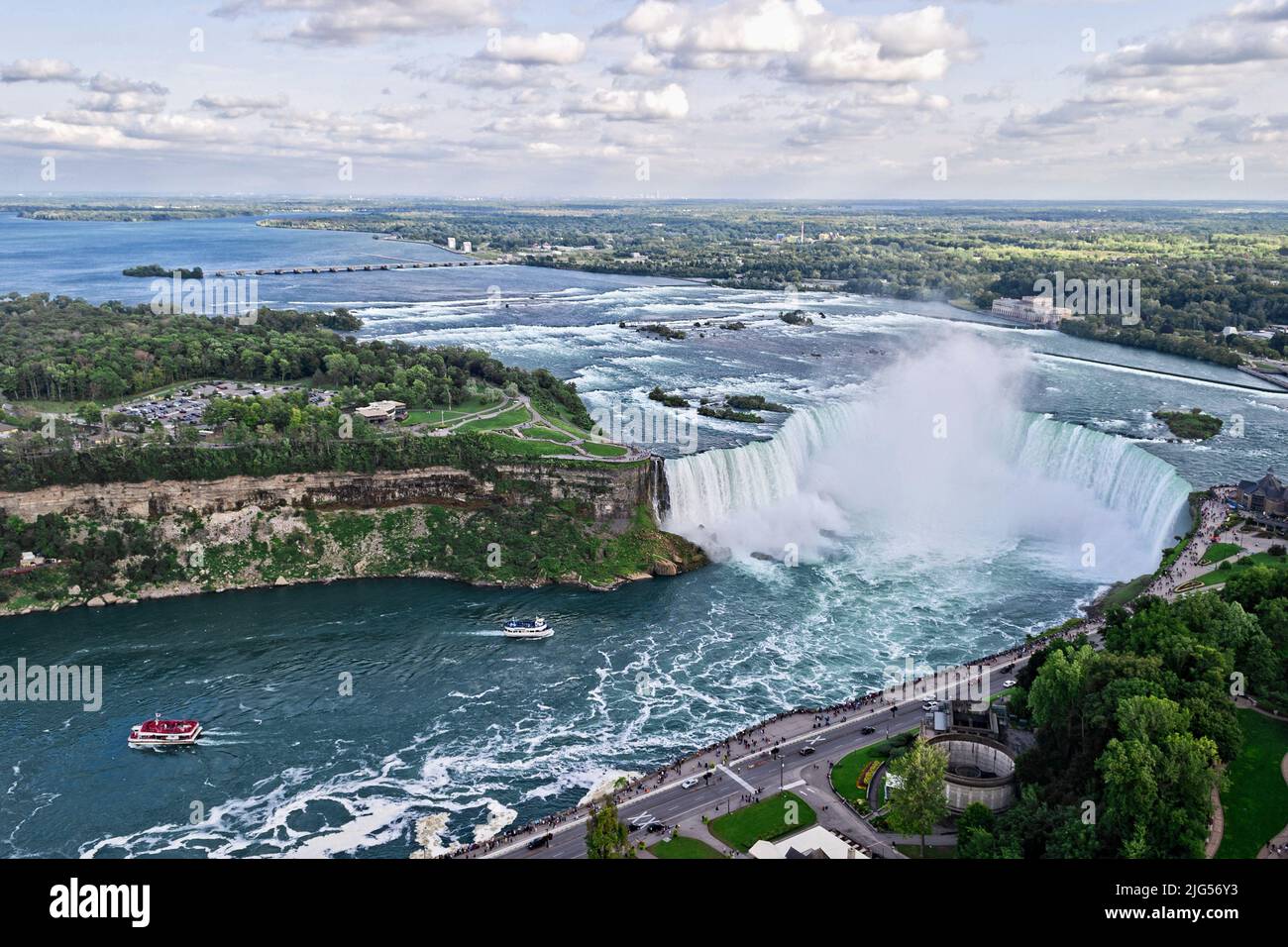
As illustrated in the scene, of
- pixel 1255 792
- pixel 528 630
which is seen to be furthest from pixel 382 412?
pixel 1255 792

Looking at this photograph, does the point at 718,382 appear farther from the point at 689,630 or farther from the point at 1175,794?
the point at 1175,794

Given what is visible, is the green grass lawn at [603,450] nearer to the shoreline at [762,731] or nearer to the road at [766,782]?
the shoreline at [762,731]

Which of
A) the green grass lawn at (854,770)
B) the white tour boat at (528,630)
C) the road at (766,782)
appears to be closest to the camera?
the road at (766,782)

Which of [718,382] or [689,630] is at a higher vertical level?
[718,382]

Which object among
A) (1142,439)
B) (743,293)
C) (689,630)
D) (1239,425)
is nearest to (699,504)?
(689,630)

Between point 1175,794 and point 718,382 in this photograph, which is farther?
point 718,382

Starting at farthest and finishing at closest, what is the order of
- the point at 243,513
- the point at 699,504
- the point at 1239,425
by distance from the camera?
1. the point at 1239,425
2. the point at 699,504
3. the point at 243,513

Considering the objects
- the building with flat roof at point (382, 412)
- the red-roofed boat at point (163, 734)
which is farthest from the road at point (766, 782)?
the building with flat roof at point (382, 412)
